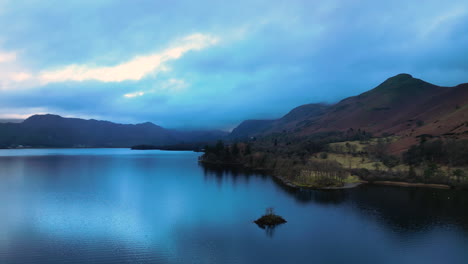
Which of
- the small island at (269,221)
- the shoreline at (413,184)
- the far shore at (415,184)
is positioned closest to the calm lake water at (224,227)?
the small island at (269,221)

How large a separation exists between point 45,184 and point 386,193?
314ft

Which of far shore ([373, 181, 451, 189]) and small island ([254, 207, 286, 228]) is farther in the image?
far shore ([373, 181, 451, 189])

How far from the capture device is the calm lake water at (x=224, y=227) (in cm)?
3409

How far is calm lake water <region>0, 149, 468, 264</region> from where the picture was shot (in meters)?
34.1

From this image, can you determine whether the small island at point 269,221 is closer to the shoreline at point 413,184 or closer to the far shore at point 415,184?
the shoreline at point 413,184

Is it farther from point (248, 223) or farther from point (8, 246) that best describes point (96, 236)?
point (248, 223)

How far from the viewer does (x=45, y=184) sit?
84.8 meters

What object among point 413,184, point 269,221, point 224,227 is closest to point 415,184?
point 413,184

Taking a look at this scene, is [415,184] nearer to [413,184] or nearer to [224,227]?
[413,184]

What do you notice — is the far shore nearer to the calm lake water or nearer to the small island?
the calm lake water

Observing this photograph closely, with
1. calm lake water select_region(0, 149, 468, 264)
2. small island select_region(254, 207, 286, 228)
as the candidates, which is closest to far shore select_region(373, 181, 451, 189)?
calm lake water select_region(0, 149, 468, 264)

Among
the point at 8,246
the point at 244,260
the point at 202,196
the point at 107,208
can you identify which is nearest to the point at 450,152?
the point at 202,196

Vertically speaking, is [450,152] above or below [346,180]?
above

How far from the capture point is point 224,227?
147ft
